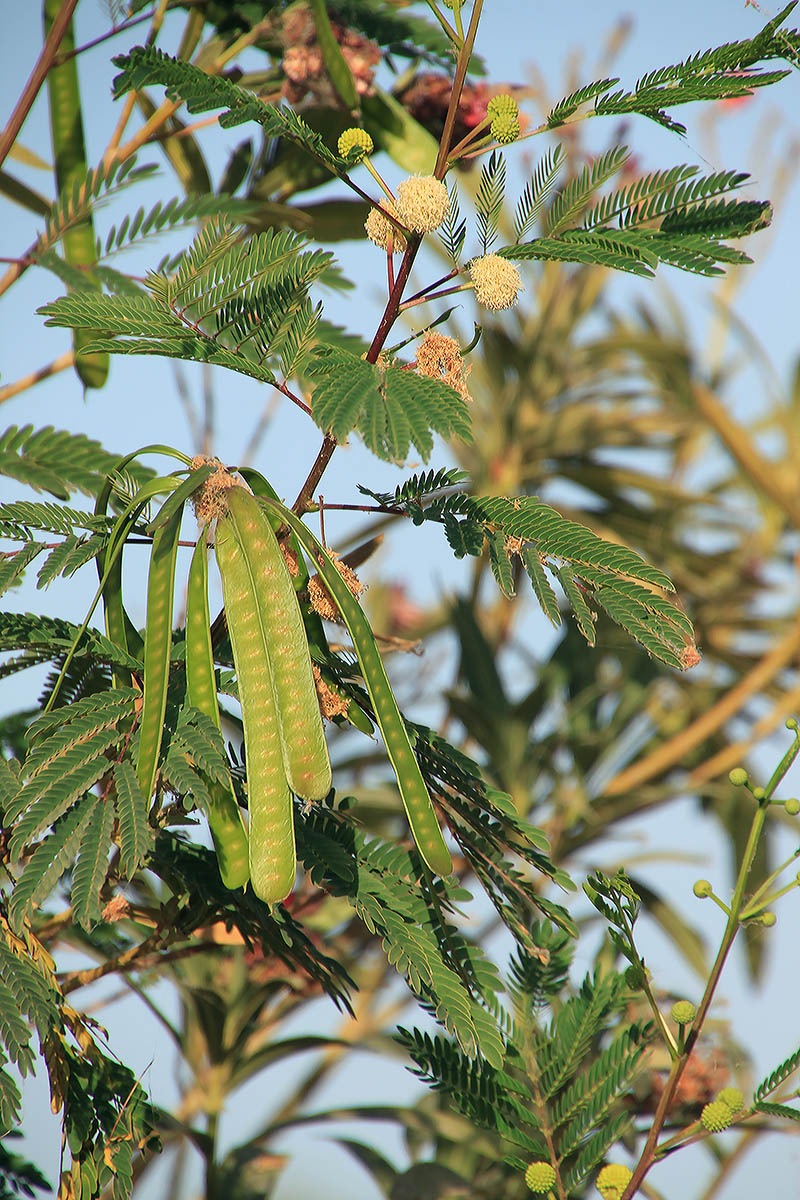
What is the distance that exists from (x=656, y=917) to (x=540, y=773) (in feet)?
1.32

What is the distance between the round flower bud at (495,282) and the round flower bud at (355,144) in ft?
0.37

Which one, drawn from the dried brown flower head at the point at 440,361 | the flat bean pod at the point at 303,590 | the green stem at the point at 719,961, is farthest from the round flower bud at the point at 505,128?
the green stem at the point at 719,961

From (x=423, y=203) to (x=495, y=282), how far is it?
0.07 meters

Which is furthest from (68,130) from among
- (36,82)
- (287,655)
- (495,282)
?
(287,655)

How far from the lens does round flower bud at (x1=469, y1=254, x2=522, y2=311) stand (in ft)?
2.33

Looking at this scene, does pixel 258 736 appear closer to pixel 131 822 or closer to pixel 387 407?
pixel 131 822

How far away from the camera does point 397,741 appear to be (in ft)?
2.18

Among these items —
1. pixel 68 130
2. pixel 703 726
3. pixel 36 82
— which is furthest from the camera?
pixel 703 726

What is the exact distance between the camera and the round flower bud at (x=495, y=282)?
0.71 metres

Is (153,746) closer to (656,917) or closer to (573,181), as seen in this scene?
(573,181)

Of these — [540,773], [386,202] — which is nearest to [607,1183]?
[386,202]

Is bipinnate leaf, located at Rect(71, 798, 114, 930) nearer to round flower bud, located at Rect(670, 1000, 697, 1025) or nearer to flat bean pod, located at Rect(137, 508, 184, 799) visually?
flat bean pod, located at Rect(137, 508, 184, 799)

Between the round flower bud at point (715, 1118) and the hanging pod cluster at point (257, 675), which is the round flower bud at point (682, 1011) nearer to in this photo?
the round flower bud at point (715, 1118)

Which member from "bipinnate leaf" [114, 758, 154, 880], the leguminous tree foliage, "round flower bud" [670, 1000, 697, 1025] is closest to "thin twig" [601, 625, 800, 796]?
the leguminous tree foliage
